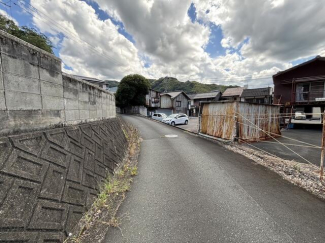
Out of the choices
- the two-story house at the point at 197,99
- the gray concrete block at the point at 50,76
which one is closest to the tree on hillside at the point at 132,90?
the two-story house at the point at 197,99

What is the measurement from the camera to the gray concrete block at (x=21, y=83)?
6.93ft

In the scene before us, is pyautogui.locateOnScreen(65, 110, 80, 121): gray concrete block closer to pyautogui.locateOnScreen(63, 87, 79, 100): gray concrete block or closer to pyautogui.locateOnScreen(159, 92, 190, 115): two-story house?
pyautogui.locateOnScreen(63, 87, 79, 100): gray concrete block

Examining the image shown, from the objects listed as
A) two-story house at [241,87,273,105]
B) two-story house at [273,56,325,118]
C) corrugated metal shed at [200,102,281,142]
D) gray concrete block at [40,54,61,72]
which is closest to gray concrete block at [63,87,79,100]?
gray concrete block at [40,54,61,72]

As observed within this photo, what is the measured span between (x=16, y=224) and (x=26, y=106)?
176 cm

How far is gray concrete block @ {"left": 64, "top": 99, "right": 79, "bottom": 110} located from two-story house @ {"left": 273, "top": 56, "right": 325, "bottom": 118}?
20.9 meters

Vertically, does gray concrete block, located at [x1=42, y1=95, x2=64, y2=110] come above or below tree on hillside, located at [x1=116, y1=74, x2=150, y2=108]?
below

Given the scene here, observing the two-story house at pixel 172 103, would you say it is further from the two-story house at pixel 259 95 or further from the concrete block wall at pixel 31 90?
the concrete block wall at pixel 31 90


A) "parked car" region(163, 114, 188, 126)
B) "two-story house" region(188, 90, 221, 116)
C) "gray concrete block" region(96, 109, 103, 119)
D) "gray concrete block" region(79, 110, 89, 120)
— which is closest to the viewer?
"gray concrete block" region(79, 110, 89, 120)

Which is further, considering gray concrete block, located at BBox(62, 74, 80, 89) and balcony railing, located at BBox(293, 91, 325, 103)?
balcony railing, located at BBox(293, 91, 325, 103)

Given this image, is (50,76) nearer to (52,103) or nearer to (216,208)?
(52,103)

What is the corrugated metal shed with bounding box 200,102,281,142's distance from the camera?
820 cm

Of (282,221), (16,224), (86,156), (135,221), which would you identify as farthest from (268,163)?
(16,224)

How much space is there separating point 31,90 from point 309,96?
23.1 metres

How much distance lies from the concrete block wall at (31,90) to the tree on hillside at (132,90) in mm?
27974
